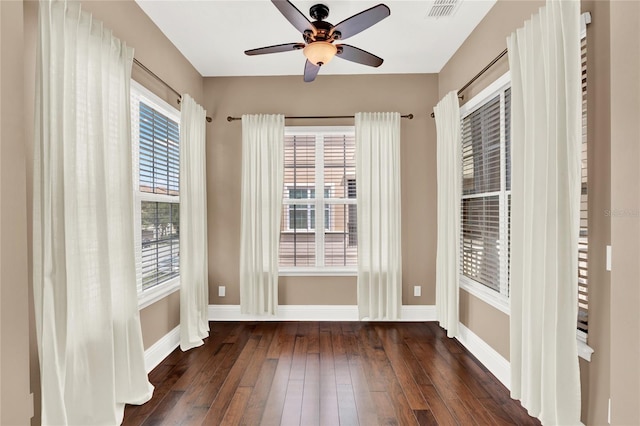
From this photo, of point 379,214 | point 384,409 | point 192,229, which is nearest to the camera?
point 384,409

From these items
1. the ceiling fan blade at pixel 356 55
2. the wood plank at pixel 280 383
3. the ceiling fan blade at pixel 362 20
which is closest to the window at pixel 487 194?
Result: the ceiling fan blade at pixel 356 55

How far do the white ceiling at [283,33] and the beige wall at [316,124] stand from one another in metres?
0.15

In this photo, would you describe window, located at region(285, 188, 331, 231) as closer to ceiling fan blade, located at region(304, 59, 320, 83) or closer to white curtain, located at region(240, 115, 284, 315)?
white curtain, located at region(240, 115, 284, 315)

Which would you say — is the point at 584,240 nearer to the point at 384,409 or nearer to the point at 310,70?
the point at 384,409

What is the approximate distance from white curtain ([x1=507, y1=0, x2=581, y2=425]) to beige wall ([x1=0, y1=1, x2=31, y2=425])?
2483mm

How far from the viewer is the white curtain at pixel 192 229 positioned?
2.98 m

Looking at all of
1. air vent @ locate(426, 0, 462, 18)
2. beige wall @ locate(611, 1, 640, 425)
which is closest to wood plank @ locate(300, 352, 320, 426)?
beige wall @ locate(611, 1, 640, 425)

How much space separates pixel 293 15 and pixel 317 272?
8.72ft

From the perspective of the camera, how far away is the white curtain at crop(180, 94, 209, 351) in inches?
117

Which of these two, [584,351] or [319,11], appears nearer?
[584,351]

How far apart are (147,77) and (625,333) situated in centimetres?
336

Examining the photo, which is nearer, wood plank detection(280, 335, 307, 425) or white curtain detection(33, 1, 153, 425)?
white curtain detection(33, 1, 153, 425)

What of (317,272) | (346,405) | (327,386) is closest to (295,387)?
(327,386)

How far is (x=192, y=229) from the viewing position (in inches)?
121
